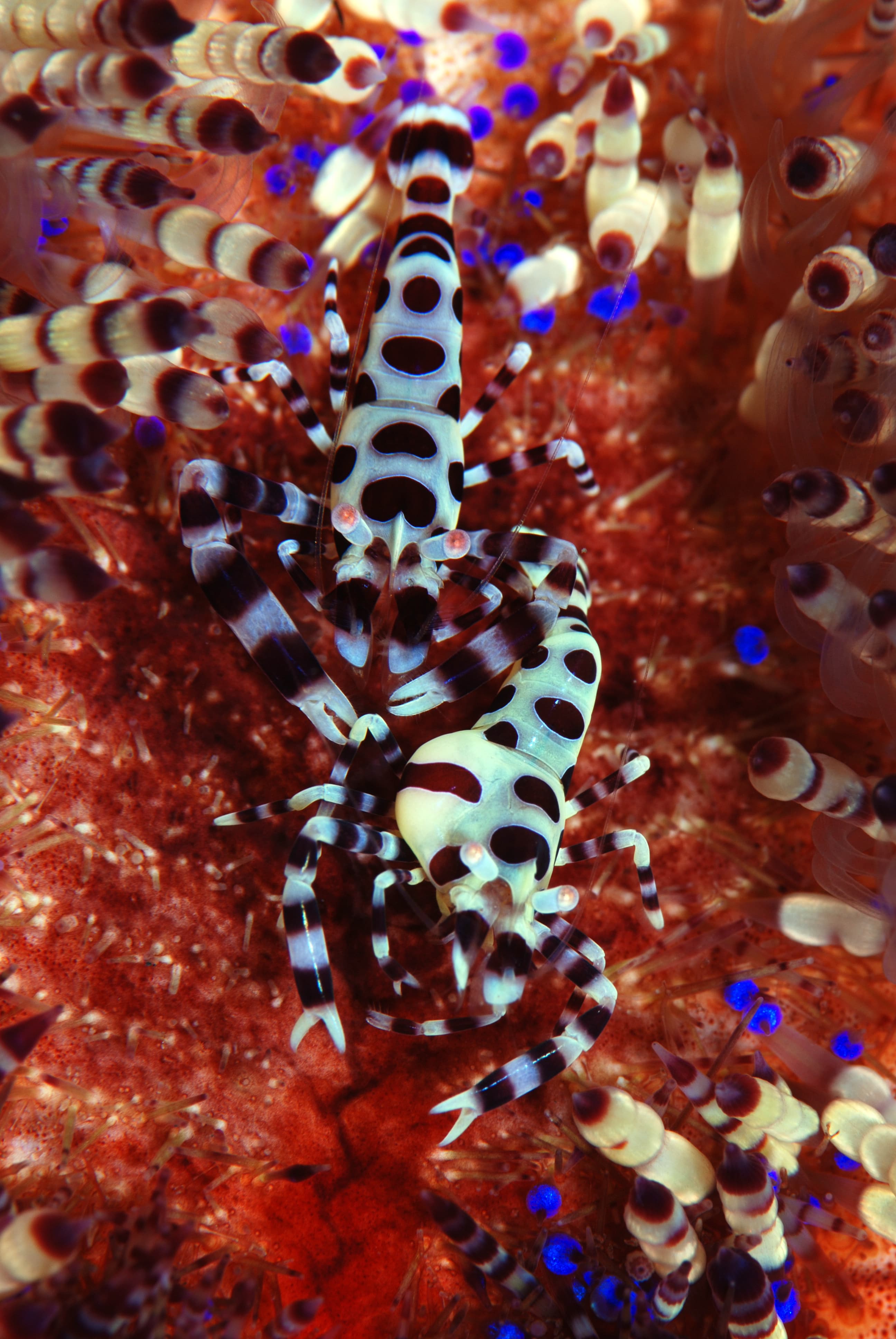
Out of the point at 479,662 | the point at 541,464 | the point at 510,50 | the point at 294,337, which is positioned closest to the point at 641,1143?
the point at 479,662

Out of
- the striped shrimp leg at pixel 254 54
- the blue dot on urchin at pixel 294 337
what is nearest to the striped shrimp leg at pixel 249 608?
the blue dot on urchin at pixel 294 337

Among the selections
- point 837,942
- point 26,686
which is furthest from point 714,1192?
point 26,686

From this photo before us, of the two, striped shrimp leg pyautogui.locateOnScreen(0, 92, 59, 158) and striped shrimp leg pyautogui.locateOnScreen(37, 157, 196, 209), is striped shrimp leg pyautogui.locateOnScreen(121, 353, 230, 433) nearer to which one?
striped shrimp leg pyautogui.locateOnScreen(37, 157, 196, 209)

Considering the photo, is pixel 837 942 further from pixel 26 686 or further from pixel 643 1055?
pixel 26 686

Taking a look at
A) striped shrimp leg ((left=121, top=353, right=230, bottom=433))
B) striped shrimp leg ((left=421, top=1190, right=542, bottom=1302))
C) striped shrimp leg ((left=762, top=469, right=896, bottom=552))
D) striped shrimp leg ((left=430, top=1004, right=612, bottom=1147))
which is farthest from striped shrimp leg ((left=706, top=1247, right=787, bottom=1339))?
striped shrimp leg ((left=121, top=353, right=230, bottom=433))

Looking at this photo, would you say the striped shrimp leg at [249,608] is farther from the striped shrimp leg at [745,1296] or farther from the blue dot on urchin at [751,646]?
the striped shrimp leg at [745,1296]

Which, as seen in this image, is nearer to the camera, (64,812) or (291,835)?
(64,812)

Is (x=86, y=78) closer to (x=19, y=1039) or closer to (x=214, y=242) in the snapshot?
(x=214, y=242)
